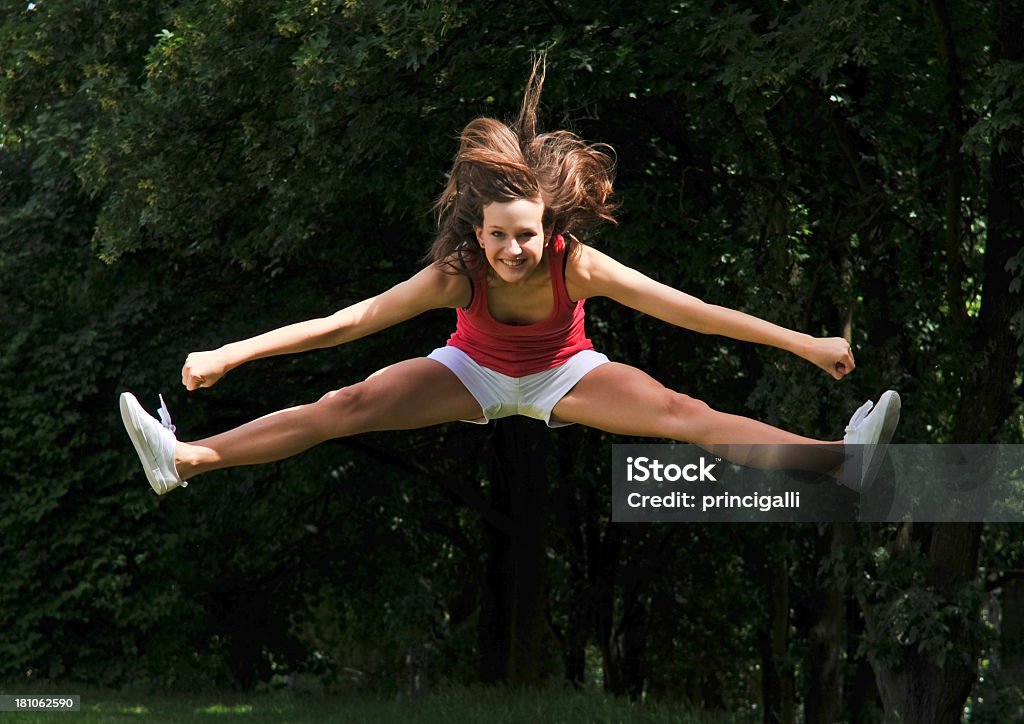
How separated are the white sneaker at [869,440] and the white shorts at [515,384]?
940 millimetres

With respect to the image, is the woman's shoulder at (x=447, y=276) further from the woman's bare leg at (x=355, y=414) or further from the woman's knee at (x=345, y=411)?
the woman's knee at (x=345, y=411)

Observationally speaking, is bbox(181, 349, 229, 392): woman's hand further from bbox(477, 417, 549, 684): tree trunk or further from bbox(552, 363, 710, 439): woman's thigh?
bbox(477, 417, 549, 684): tree trunk

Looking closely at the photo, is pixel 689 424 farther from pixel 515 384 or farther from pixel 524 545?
pixel 524 545

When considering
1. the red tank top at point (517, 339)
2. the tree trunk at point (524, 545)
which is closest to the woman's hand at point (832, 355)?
the red tank top at point (517, 339)

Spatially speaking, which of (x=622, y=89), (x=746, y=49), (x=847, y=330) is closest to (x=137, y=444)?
(x=746, y=49)

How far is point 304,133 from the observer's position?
33.3 ft

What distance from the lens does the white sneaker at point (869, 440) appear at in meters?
4.69

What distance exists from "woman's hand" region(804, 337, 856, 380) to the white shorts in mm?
769

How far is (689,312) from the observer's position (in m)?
4.75

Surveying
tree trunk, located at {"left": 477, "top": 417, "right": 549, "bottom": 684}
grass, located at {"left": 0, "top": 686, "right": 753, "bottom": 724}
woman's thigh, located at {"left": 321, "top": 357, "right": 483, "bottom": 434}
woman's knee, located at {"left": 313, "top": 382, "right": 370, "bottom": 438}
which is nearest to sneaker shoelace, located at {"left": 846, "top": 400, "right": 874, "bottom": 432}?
woman's thigh, located at {"left": 321, "top": 357, "right": 483, "bottom": 434}

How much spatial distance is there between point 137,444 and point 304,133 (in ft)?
18.6

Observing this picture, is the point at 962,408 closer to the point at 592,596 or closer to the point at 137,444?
the point at 137,444

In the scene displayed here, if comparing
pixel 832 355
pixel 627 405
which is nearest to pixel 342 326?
pixel 627 405

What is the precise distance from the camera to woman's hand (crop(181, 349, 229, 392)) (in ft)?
14.3
